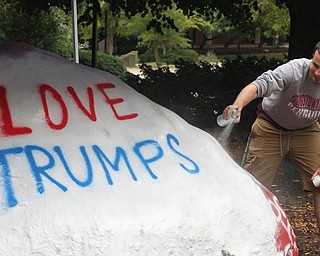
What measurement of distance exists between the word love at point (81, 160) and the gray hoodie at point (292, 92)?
5.06 feet

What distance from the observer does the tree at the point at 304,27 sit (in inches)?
353

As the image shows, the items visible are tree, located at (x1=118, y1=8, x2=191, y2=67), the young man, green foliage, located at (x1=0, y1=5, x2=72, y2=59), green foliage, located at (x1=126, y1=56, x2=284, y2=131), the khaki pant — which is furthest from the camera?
tree, located at (x1=118, y1=8, x2=191, y2=67)

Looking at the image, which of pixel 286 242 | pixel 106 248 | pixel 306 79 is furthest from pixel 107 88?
pixel 306 79

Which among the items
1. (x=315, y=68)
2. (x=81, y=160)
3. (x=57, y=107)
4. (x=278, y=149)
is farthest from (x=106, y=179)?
(x=278, y=149)

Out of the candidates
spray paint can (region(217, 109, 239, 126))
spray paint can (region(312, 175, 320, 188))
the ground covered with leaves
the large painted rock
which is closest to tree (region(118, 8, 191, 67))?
the ground covered with leaves

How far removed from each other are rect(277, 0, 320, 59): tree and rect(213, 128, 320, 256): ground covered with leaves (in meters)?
1.51

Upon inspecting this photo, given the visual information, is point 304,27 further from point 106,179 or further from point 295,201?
point 106,179

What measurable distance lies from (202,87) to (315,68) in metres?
5.49

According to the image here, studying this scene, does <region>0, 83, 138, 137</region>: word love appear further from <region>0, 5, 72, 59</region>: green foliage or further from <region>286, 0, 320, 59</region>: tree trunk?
<region>0, 5, 72, 59</region>: green foliage

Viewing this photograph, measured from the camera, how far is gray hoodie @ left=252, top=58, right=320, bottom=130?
4.15 metres

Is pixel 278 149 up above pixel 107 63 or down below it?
above

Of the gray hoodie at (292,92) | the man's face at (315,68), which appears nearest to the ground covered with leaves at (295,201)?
the gray hoodie at (292,92)

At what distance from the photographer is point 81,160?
2.46 metres

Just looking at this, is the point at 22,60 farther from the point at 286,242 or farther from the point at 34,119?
the point at 286,242
